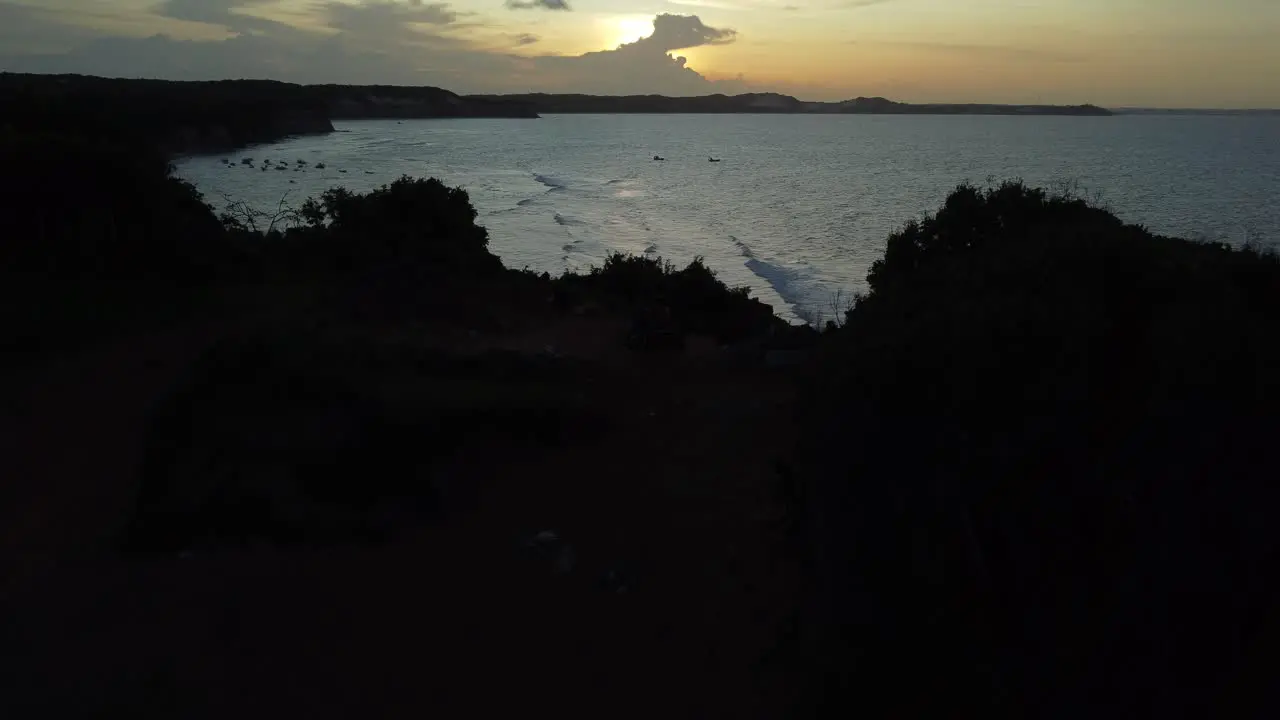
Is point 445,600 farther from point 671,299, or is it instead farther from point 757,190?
point 757,190

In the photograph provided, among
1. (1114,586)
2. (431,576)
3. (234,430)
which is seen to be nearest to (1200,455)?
(1114,586)

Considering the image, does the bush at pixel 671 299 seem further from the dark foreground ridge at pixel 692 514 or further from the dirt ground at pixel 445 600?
the dirt ground at pixel 445 600

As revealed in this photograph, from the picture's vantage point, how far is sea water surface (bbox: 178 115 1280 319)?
3603cm

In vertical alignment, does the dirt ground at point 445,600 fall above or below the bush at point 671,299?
below

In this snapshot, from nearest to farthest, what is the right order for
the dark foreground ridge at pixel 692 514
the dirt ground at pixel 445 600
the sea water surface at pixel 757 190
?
the dark foreground ridge at pixel 692 514 → the dirt ground at pixel 445 600 → the sea water surface at pixel 757 190

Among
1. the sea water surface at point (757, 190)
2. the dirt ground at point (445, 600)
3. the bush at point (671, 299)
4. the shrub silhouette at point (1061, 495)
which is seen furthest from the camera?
the sea water surface at point (757, 190)

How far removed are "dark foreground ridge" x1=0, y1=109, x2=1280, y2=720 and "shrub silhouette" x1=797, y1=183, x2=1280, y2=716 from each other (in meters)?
0.02

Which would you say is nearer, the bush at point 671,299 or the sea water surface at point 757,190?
the bush at point 671,299

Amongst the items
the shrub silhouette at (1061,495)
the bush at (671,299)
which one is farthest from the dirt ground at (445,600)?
the bush at (671,299)

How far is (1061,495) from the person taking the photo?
15.7 feet

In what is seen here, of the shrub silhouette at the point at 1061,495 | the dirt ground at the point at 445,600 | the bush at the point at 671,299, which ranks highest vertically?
the shrub silhouette at the point at 1061,495

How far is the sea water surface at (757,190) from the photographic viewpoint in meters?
36.0

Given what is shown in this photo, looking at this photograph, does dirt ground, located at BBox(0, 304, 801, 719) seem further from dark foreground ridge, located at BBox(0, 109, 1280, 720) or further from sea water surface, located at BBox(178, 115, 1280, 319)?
sea water surface, located at BBox(178, 115, 1280, 319)

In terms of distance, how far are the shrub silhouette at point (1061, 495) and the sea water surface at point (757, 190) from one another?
8346mm
